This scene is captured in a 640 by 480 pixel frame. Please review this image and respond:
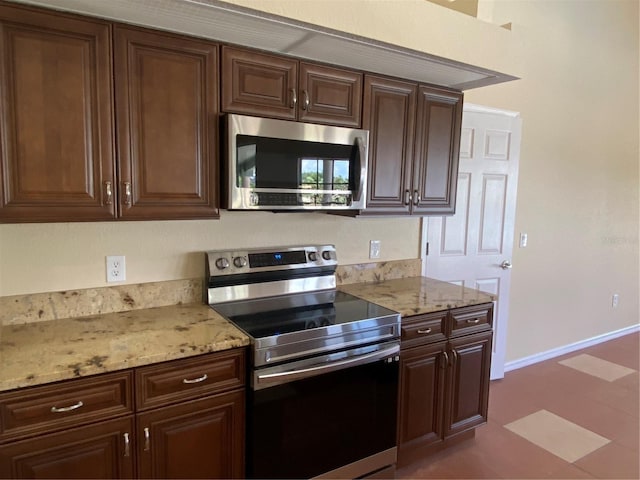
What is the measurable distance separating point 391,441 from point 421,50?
1864mm

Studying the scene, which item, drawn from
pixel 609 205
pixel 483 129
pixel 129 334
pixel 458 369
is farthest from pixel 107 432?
pixel 609 205

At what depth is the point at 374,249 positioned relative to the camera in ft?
9.17

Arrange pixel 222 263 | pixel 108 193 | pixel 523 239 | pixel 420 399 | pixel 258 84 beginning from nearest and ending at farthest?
pixel 108 193, pixel 258 84, pixel 222 263, pixel 420 399, pixel 523 239

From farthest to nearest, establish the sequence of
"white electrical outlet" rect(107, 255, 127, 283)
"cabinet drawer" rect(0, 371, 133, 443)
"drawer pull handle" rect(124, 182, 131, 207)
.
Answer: "white electrical outlet" rect(107, 255, 127, 283) → "drawer pull handle" rect(124, 182, 131, 207) → "cabinet drawer" rect(0, 371, 133, 443)

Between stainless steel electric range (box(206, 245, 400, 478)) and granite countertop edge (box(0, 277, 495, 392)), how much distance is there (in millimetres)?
135

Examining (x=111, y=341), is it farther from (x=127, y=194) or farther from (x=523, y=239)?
(x=523, y=239)

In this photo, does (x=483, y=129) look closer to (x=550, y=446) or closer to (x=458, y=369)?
(x=458, y=369)

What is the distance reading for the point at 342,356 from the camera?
1.94m

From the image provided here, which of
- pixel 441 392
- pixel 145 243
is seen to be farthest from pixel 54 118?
pixel 441 392

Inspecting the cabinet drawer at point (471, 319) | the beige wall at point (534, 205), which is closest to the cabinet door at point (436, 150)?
the beige wall at point (534, 205)

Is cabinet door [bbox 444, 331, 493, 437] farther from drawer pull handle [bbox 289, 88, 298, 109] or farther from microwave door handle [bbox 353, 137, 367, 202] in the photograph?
drawer pull handle [bbox 289, 88, 298, 109]

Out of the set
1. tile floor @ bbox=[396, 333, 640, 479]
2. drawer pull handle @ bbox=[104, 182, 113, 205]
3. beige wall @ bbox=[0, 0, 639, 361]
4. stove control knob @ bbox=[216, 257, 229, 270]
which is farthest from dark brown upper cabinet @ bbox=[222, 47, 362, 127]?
tile floor @ bbox=[396, 333, 640, 479]

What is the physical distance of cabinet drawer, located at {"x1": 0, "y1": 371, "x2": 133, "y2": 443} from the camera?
1.37 m

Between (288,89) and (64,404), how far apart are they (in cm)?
151
